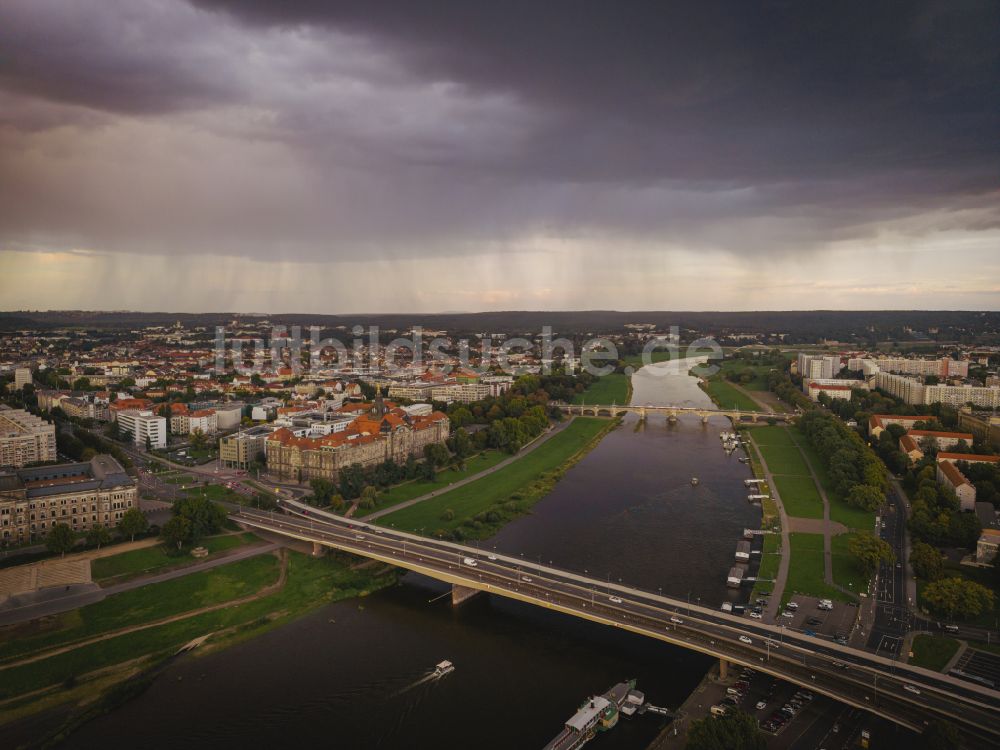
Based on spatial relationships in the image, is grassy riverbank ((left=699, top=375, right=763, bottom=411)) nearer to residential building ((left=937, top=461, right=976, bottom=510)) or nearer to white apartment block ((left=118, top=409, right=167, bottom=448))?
residential building ((left=937, top=461, right=976, bottom=510))

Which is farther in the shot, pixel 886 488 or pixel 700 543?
pixel 886 488

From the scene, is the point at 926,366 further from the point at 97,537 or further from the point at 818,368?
the point at 97,537

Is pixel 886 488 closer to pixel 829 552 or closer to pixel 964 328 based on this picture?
pixel 829 552

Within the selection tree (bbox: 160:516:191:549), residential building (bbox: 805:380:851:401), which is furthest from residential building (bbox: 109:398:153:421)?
residential building (bbox: 805:380:851:401)

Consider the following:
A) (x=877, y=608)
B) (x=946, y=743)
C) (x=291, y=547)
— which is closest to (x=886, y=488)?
(x=877, y=608)

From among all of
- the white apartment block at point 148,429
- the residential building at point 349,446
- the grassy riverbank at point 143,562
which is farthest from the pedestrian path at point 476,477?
the white apartment block at point 148,429

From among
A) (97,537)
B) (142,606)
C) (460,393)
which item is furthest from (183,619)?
(460,393)
